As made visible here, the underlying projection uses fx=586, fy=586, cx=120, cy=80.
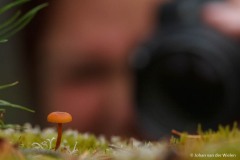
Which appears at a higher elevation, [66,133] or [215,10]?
[215,10]

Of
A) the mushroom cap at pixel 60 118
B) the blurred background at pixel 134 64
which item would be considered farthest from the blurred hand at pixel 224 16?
the mushroom cap at pixel 60 118

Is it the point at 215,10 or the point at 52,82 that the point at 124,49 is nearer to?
the point at 52,82

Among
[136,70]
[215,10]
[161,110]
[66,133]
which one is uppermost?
[215,10]

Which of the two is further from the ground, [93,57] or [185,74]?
[93,57]

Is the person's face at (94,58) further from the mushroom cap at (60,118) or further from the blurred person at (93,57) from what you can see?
the mushroom cap at (60,118)

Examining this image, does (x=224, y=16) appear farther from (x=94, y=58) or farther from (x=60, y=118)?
(x=60, y=118)

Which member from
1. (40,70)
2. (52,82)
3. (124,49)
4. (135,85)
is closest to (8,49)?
(40,70)

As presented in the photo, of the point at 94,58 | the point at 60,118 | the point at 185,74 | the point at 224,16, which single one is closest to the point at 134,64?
the point at 185,74

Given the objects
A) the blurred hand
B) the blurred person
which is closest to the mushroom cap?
the blurred hand
